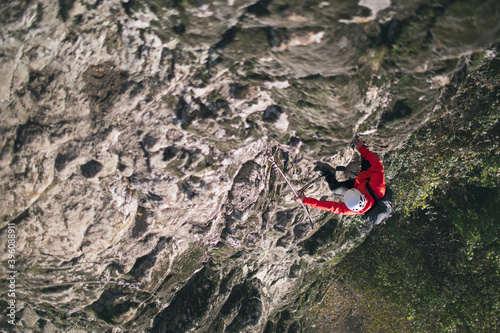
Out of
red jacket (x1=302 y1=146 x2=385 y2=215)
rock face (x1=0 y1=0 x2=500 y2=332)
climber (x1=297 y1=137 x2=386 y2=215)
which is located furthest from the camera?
red jacket (x1=302 y1=146 x2=385 y2=215)

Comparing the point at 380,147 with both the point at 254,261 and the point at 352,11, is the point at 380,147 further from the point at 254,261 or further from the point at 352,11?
the point at 254,261

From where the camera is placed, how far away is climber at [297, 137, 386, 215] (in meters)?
5.97

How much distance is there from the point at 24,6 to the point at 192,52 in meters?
2.43

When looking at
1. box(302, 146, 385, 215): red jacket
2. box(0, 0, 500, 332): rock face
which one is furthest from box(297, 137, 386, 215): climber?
box(0, 0, 500, 332): rock face

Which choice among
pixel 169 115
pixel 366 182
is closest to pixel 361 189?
pixel 366 182

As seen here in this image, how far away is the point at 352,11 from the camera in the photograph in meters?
4.61

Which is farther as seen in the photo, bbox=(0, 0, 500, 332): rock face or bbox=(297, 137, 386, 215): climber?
bbox=(297, 137, 386, 215): climber

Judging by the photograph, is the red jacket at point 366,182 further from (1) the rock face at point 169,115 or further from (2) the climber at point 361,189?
(1) the rock face at point 169,115

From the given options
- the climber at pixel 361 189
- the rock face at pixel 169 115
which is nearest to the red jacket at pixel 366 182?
the climber at pixel 361 189

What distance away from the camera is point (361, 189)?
6348mm

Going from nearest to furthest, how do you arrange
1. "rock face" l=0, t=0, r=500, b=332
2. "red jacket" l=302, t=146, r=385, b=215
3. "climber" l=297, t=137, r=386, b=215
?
"rock face" l=0, t=0, r=500, b=332
"climber" l=297, t=137, r=386, b=215
"red jacket" l=302, t=146, r=385, b=215

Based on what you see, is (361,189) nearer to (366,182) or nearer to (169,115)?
(366,182)

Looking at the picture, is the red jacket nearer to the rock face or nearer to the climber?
the climber

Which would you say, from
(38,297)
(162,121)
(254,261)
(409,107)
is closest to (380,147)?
(409,107)
